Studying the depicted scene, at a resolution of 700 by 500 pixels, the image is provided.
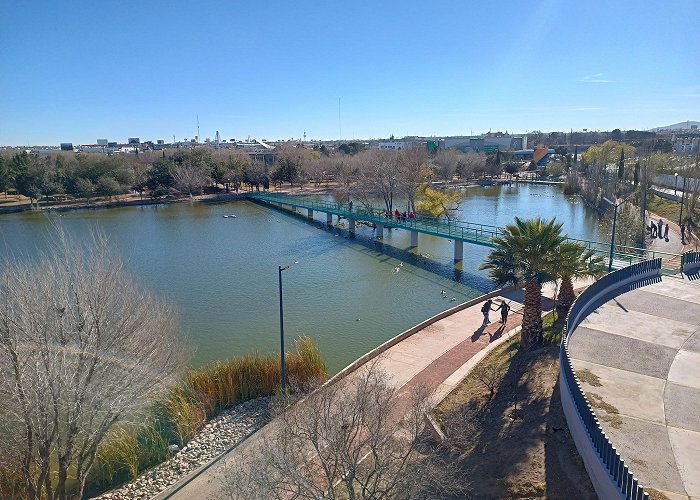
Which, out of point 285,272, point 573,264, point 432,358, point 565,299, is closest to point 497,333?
point 565,299

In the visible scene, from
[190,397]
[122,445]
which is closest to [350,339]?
[190,397]

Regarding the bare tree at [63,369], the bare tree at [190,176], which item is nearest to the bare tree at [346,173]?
the bare tree at [190,176]

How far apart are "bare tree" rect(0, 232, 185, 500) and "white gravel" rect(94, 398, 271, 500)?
1437 mm

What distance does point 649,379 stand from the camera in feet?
42.4

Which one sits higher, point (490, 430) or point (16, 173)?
point (16, 173)

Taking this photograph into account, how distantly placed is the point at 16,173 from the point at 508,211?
6506 centimetres

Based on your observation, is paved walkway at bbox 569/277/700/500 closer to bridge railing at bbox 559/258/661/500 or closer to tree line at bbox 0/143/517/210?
bridge railing at bbox 559/258/661/500

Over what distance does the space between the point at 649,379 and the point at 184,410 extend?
1315cm

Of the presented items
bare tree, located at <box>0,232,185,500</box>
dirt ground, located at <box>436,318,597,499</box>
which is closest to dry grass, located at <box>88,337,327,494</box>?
bare tree, located at <box>0,232,185,500</box>

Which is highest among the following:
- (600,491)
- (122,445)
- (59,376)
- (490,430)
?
(59,376)

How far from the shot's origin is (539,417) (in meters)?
12.3

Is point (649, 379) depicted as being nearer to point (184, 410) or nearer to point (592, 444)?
point (592, 444)

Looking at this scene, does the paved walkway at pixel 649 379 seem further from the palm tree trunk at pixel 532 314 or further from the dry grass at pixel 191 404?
Result: the dry grass at pixel 191 404

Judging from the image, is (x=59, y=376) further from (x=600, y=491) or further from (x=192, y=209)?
(x=192, y=209)
